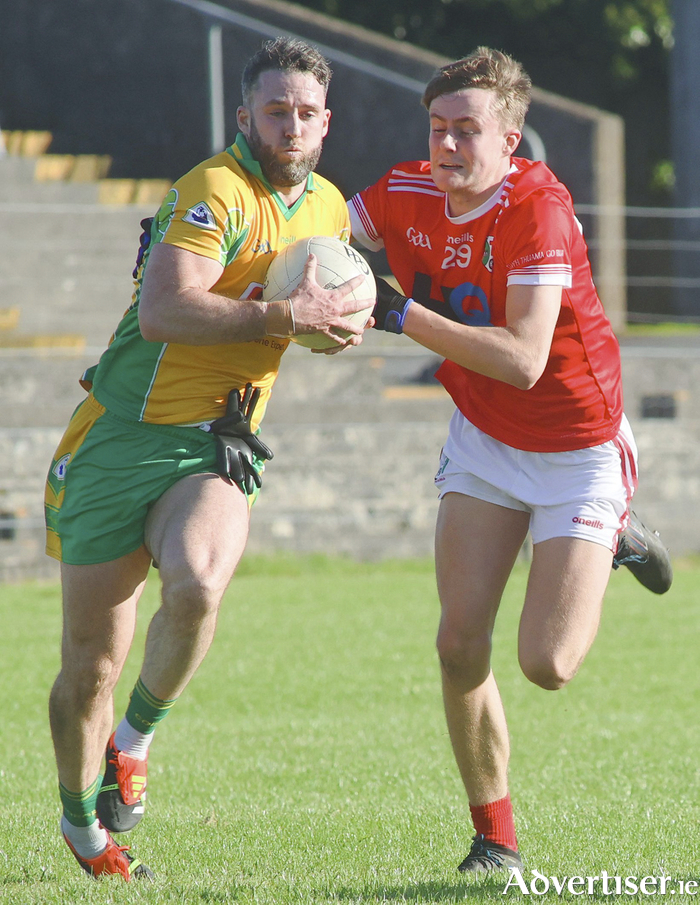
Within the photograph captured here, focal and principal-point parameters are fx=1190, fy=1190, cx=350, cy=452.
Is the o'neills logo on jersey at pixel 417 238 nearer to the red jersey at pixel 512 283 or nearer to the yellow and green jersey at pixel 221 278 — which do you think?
the red jersey at pixel 512 283

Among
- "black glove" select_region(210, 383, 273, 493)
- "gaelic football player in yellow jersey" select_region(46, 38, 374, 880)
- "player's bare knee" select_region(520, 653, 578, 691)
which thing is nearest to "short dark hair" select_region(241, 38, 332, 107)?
"gaelic football player in yellow jersey" select_region(46, 38, 374, 880)

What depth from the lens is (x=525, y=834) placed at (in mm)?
4609

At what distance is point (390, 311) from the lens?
4.06 metres

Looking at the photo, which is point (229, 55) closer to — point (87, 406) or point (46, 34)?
point (46, 34)

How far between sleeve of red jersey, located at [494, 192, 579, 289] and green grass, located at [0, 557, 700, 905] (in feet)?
6.62

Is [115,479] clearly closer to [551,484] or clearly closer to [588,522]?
[551,484]

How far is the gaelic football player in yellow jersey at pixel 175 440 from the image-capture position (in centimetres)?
382

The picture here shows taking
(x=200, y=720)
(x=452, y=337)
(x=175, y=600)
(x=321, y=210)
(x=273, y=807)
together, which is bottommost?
(x=200, y=720)

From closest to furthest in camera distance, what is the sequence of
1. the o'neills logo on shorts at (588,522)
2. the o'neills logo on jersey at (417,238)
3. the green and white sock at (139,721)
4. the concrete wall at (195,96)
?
the green and white sock at (139,721) < the o'neills logo on shorts at (588,522) < the o'neills logo on jersey at (417,238) < the concrete wall at (195,96)

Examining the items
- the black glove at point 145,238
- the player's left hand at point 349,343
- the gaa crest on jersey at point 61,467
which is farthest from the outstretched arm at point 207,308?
the gaa crest on jersey at point 61,467

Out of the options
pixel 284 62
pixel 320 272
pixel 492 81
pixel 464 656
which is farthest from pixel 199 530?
pixel 492 81

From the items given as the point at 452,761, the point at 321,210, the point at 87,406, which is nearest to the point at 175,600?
the point at 87,406

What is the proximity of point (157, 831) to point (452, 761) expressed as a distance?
1.78 meters

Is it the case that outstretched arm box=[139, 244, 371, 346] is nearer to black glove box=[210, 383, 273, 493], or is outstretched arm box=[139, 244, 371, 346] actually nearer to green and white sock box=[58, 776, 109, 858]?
black glove box=[210, 383, 273, 493]
